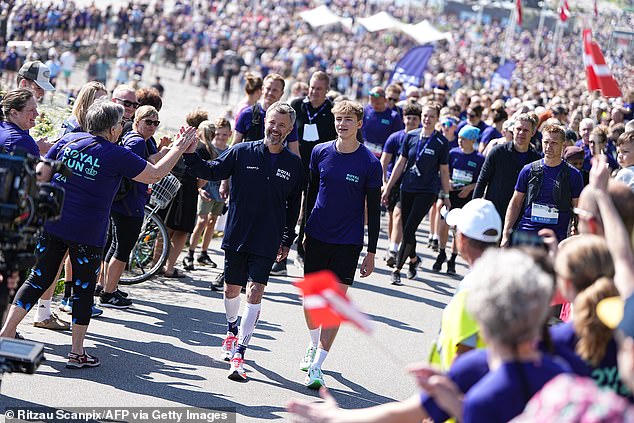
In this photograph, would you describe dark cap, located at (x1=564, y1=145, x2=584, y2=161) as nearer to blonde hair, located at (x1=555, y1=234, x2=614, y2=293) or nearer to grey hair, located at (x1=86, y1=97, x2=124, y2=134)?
grey hair, located at (x1=86, y1=97, x2=124, y2=134)

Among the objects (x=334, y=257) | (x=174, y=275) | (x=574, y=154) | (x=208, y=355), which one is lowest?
(x=208, y=355)

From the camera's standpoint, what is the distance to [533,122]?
985 centimetres

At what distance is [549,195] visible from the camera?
8641mm

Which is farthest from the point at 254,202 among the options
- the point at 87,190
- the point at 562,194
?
the point at 562,194

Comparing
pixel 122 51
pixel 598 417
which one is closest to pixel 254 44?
pixel 122 51

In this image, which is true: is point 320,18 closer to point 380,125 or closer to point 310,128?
point 380,125

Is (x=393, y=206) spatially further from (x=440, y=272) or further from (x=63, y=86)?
(x=63, y=86)

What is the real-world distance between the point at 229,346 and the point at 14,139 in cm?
217

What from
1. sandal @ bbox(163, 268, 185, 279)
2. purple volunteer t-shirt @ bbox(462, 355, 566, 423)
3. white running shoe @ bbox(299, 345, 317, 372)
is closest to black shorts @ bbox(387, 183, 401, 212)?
sandal @ bbox(163, 268, 185, 279)

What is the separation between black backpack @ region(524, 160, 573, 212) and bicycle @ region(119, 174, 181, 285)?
3.15m

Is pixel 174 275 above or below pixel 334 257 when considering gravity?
below

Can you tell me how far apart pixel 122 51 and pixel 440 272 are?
26963 mm

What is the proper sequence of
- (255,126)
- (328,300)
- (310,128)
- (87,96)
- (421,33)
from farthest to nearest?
(421,33) → (310,128) → (255,126) → (87,96) → (328,300)

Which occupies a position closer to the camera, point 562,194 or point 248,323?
point 248,323
